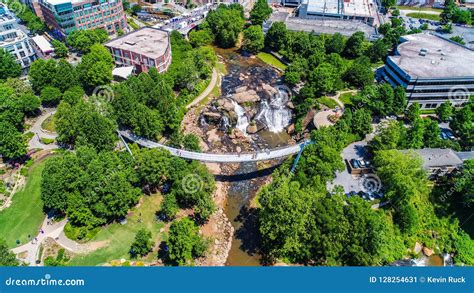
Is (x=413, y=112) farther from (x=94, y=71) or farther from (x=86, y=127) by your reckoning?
(x=94, y=71)

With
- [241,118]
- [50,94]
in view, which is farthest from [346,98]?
[50,94]

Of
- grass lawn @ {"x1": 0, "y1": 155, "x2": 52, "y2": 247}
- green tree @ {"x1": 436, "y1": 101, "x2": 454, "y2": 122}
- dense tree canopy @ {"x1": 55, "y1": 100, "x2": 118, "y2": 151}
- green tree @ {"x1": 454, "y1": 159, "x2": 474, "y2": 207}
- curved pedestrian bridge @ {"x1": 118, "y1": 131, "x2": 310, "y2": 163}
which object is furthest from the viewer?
green tree @ {"x1": 436, "y1": 101, "x2": 454, "y2": 122}

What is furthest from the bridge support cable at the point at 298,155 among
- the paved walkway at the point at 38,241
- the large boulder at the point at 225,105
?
the paved walkway at the point at 38,241

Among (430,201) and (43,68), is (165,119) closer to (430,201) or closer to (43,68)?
(43,68)

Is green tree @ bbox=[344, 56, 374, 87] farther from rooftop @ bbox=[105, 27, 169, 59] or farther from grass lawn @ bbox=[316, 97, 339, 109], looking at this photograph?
rooftop @ bbox=[105, 27, 169, 59]

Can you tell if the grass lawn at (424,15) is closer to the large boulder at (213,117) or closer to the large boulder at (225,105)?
the large boulder at (225,105)

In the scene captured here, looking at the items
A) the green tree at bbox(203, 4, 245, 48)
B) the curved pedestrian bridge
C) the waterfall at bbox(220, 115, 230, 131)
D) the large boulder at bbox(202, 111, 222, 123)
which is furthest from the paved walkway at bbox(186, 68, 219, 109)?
the curved pedestrian bridge
